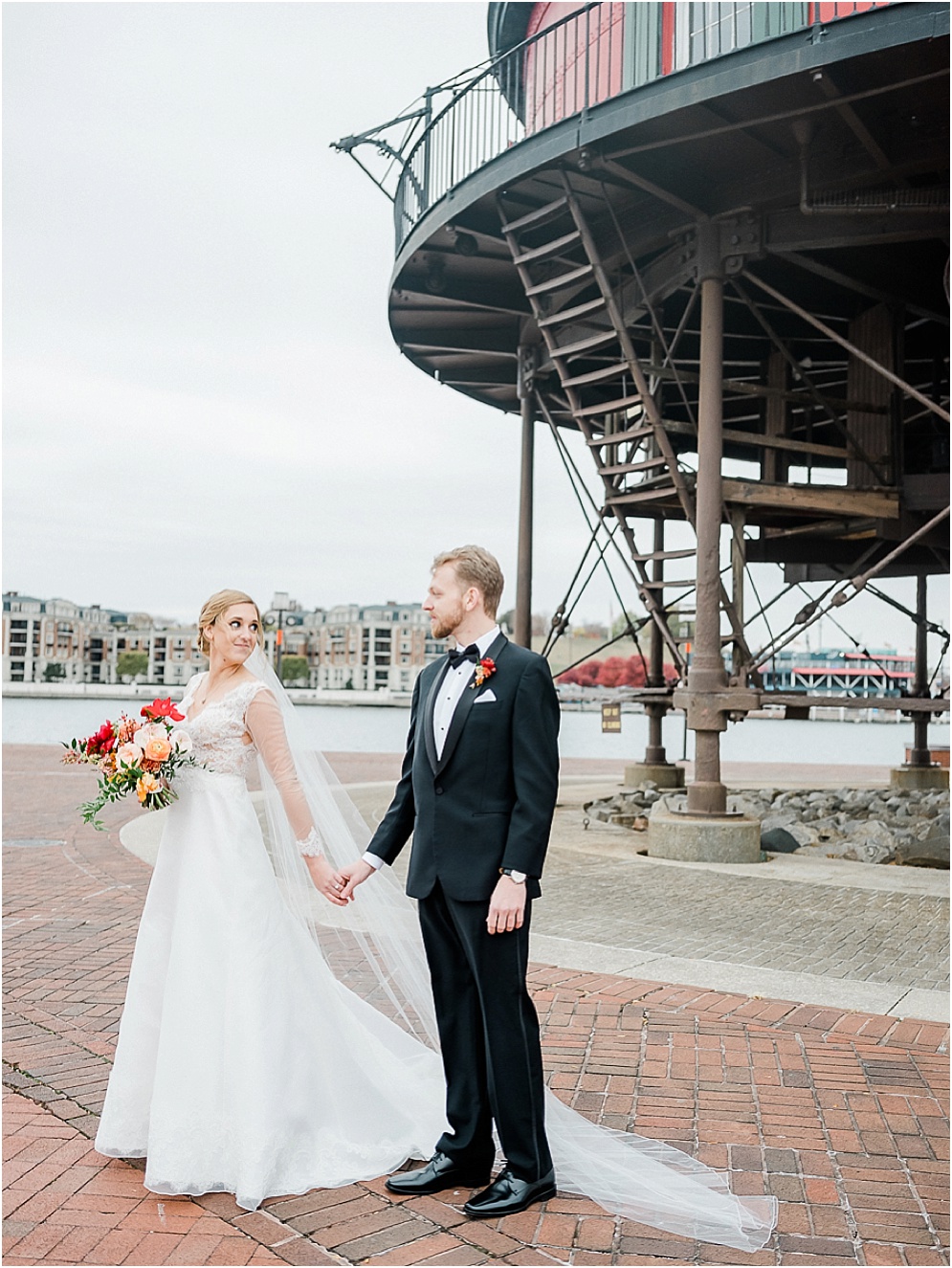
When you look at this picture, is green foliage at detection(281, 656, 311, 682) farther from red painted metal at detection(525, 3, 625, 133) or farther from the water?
red painted metal at detection(525, 3, 625, 133)

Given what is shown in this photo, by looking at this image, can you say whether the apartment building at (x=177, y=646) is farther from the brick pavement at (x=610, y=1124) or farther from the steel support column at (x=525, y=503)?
the brick pavement at (x=610, y=1124)

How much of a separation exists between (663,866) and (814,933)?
2622 mm

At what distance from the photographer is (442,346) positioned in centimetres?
1545

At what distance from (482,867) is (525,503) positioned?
11524 mm

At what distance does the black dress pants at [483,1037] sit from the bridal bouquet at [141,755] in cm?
88

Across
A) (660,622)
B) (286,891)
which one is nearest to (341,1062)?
(286,891)

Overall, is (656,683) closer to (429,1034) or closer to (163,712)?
(429,1034)

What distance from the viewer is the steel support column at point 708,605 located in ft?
34.0

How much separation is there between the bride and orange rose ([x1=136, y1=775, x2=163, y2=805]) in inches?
8.1

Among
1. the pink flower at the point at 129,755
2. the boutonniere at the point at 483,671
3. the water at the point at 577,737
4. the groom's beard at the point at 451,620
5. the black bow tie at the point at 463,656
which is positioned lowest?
the water at the point at 577,737

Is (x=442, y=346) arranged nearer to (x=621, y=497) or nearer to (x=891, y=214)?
(x=621, y=497)

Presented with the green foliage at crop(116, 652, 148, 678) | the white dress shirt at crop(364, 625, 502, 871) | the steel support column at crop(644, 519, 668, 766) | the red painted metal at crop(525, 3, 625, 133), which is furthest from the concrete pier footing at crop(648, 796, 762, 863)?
the green foliage at crop(116, 652, 148, 678)

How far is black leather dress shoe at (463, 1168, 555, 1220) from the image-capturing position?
10.7 feet

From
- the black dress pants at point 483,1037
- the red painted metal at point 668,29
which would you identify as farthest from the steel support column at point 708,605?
the black dress pants at point 483,1037
